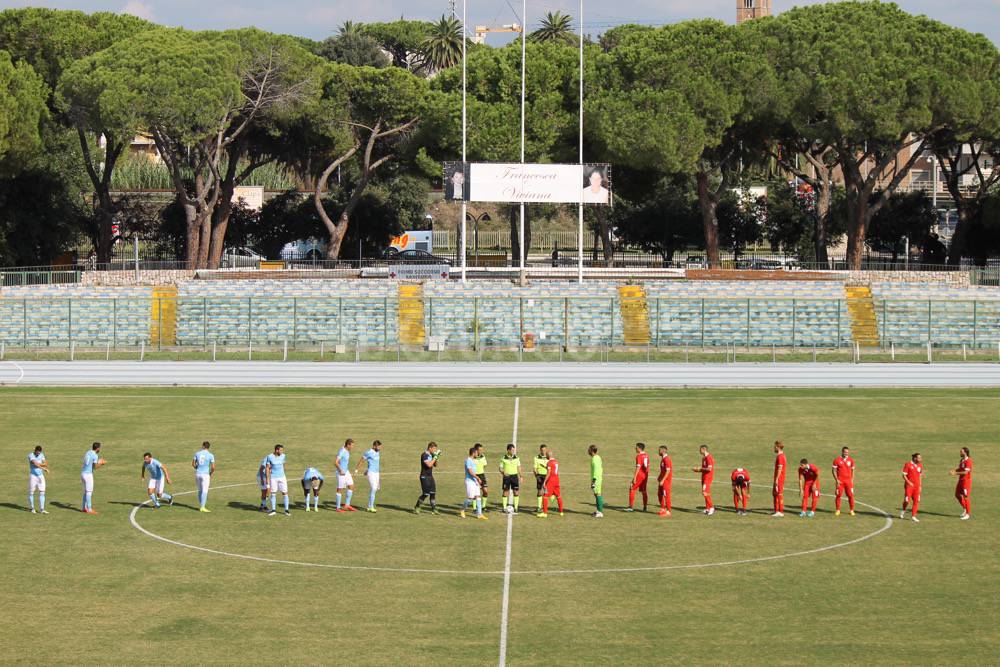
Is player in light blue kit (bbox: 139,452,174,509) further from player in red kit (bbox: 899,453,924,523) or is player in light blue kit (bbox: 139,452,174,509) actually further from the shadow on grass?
player in red kit (bbox: 899,453,924,523)

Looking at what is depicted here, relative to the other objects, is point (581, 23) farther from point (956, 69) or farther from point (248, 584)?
point (248, 584)

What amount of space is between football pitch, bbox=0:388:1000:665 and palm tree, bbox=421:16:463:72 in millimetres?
120329

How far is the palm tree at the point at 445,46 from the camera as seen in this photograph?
157 metres

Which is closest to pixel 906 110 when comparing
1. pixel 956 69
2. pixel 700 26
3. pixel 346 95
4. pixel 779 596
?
pixel 956 69

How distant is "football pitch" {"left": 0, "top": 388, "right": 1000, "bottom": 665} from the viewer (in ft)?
66.6

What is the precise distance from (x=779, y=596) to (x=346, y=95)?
239 ft

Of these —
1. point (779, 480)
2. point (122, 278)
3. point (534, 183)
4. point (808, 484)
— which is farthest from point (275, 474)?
point (122, 278)

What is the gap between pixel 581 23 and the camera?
244ft

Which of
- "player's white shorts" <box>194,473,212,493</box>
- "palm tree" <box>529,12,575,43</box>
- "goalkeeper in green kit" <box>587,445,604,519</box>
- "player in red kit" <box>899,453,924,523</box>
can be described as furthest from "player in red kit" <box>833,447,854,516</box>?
"palm tree" <box>529,12,575,43</box>

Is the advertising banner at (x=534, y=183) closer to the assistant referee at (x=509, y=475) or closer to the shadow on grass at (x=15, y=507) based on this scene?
the assistant referee at (x=509, y=475)

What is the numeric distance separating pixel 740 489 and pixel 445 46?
436 feet

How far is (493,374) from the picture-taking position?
55719 millimetres

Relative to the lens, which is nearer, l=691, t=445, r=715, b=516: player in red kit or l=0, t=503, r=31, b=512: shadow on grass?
l=691, t=445, r=715, b=516: player in red kit

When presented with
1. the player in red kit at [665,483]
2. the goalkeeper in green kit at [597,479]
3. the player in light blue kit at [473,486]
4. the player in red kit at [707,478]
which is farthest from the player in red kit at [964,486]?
the player in light blue kit at [473,486]
